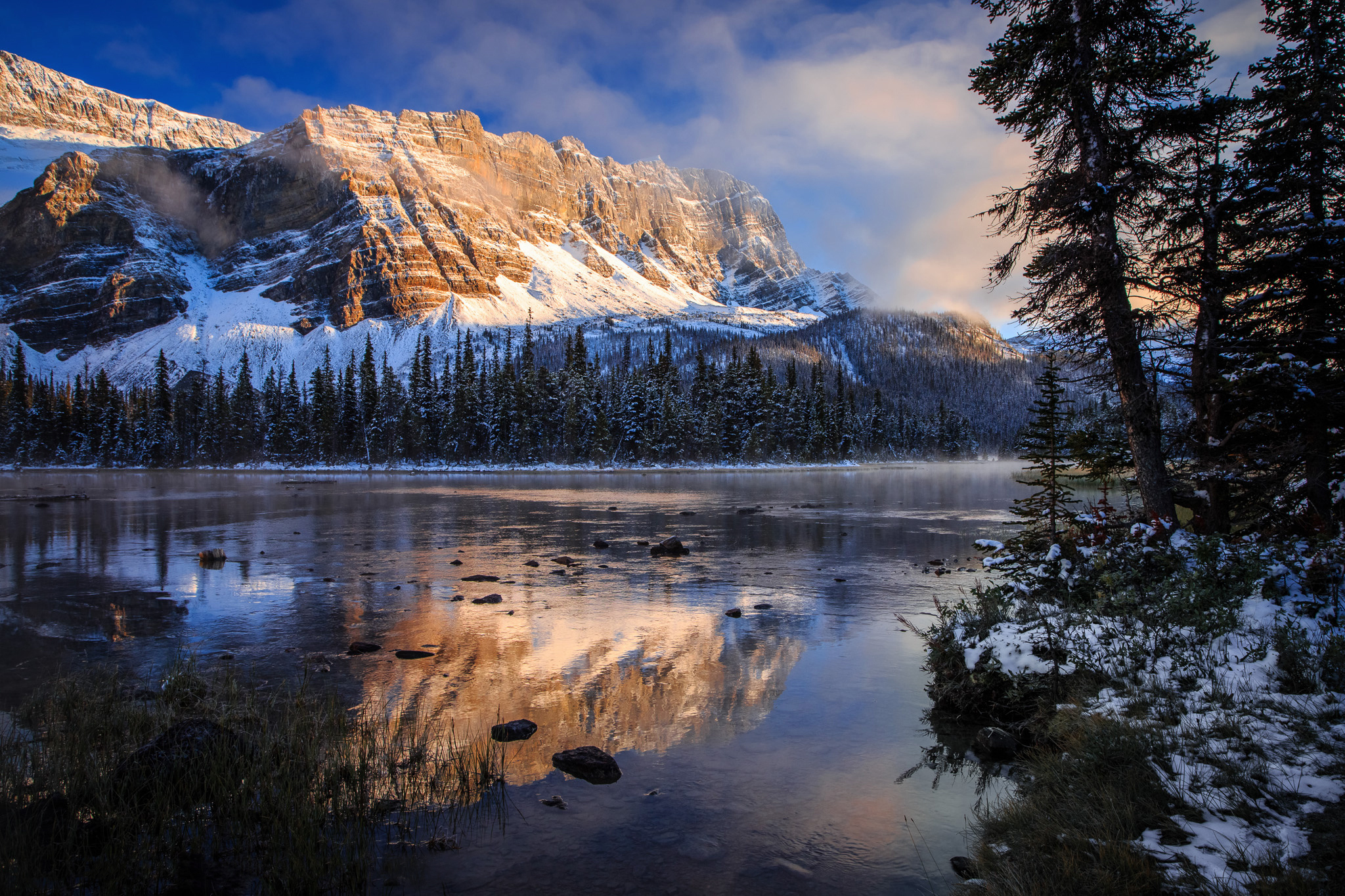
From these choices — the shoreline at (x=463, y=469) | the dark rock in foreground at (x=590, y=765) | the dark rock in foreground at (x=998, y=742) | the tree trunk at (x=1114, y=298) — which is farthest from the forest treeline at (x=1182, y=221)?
the shoreline at (x=463, y=469)

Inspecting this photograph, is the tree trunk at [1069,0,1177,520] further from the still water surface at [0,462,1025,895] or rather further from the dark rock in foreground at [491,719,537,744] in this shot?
the dark rock in foreground at [491,719,537,744]

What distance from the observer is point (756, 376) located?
107375 millimetres

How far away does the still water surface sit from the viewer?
6.37m

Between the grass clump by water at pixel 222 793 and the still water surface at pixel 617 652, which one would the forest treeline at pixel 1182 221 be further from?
the grass clump by water at pixel 222 793

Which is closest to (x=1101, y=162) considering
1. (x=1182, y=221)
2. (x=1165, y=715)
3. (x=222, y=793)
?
(x=1182, y=221)

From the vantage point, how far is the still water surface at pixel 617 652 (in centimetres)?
637

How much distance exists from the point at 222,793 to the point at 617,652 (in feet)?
21.9

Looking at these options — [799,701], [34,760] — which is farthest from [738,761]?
[34,760]

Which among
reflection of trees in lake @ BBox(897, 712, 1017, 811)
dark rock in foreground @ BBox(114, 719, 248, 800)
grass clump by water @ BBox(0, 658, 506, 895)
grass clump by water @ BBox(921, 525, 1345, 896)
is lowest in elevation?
reflection of trees in lake @ BBox(897, 712, 1017, 811)

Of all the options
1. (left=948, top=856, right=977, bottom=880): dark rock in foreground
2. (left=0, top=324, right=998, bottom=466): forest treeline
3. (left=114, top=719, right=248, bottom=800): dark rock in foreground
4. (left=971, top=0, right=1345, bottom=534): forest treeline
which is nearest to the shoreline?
(left=0, top=324, right=998, bottom=466): forest treeline

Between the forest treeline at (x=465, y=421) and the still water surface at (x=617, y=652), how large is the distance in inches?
2738

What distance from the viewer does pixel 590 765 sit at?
7797mm

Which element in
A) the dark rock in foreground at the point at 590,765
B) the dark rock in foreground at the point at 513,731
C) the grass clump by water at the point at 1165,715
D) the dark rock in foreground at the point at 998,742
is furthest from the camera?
the dark rock in foreground at the point at 513,731

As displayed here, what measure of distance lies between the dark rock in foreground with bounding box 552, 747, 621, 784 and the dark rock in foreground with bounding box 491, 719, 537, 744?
75 cm
